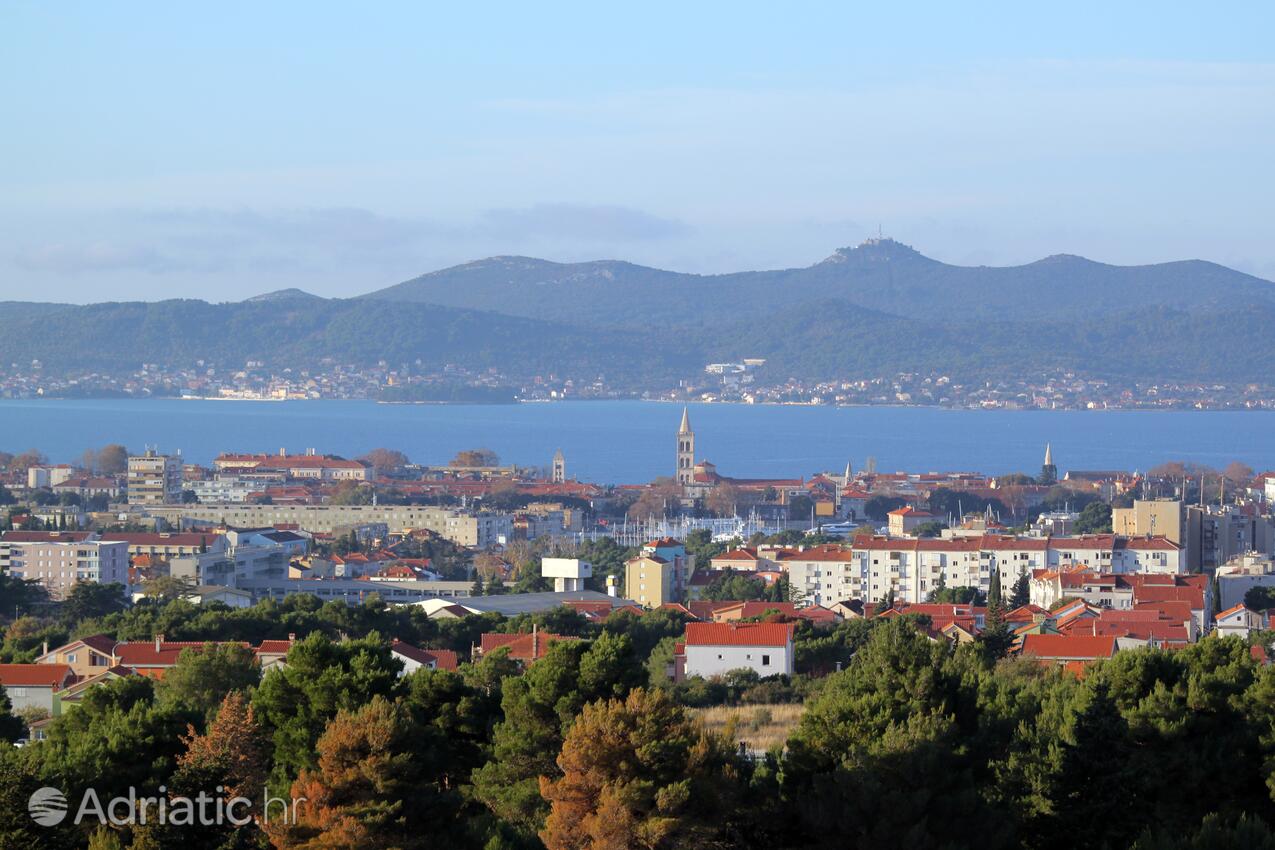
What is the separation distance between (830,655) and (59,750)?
12114mm

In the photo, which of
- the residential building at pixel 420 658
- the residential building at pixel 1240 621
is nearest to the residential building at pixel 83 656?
A: the residential building at pixel 420 658

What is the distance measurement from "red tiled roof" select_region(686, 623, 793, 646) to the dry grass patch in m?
1.82

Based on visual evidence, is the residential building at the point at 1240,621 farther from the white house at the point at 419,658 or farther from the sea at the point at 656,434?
the sea at the point at 656,434

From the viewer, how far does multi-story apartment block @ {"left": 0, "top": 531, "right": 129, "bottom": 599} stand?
36.4 m

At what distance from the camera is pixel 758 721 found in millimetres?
16391

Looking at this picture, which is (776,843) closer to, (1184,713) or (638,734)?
(638,734)

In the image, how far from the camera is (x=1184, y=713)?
38.0 ft

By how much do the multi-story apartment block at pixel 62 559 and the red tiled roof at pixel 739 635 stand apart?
61.1 ft

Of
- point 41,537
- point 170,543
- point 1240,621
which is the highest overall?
point 1240,621

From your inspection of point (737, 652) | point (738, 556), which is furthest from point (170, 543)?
point (737, 652)

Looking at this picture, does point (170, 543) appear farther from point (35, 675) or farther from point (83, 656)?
point (35, 675)

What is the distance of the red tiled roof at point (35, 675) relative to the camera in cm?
1688

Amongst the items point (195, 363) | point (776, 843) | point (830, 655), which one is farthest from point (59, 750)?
point (195, 363)

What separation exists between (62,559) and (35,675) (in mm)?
20586
